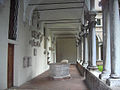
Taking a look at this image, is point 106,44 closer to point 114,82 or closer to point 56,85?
point 114,82

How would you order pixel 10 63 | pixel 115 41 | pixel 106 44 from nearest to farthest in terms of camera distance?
pixel 115 41 < pixel 106 44 < pixel 10 63

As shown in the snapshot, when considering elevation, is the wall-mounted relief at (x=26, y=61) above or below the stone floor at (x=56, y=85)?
above

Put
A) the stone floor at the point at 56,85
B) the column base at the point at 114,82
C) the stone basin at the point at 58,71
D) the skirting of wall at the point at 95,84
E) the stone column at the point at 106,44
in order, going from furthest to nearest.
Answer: the stone basin at the point at 58,71 → the stone floor at the point at 56,85 → the stone column at the point at 106,44 → the skirting of wall at the point at 95,84 → the column base at the point at 114,82

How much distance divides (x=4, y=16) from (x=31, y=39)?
4.12 metres

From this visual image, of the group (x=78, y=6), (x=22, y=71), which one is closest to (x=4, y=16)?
(x=22, y=71)

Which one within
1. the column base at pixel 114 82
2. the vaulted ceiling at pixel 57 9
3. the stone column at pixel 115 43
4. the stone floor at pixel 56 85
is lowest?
the stone floor at pixel 56 85

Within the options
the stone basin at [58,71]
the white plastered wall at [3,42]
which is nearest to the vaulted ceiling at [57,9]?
the white plastered wall at [3,42]

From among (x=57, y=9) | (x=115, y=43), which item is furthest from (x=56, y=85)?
(x=57, y=9)

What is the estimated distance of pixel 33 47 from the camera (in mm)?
11375

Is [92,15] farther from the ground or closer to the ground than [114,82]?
farther from the ground

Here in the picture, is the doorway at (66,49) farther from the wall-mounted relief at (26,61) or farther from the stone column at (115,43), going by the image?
the stone column at (115,43)

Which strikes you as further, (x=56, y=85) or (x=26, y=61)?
(x=26, y=61)

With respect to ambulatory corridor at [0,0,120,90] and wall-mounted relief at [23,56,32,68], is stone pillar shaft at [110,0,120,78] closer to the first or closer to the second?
ambulatory corridor at [0,0,120,90]

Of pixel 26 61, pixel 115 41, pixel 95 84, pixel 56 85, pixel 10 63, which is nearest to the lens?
pixel 115 41
